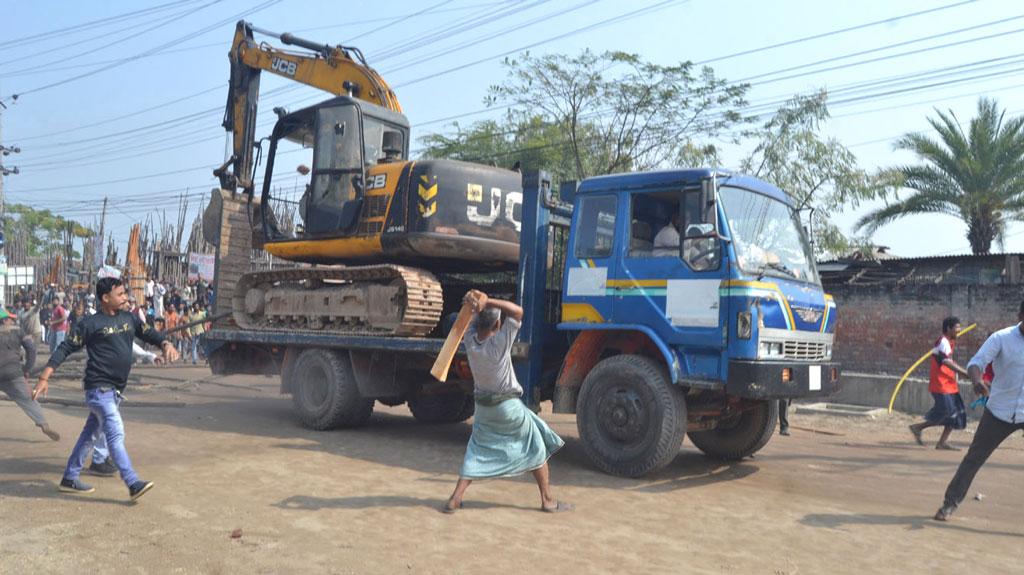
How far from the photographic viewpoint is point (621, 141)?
22875 millimetres

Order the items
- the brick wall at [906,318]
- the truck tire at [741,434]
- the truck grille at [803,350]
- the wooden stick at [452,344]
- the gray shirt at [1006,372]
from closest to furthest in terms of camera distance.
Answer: the wooden stick at [452,344], the gray shirt at [1006,372], the truck grille at [803,350], the truck tire at [741,434], the brick wall at [906,318]

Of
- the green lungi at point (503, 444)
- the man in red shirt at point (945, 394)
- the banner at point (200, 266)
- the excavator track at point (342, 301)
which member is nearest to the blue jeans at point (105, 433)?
the green lungi at point (503, 444)

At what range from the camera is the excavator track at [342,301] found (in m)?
9.23

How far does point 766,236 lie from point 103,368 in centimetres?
578

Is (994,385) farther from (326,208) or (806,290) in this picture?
(326,208)

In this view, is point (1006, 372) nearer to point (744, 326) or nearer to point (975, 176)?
point (744, 326)

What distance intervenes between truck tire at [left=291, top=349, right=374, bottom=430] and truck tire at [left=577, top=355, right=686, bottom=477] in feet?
10.7

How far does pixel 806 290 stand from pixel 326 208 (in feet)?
18.7

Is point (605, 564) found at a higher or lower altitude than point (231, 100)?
lower

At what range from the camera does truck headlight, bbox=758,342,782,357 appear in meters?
7.23

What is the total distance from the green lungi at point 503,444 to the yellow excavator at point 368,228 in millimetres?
2938

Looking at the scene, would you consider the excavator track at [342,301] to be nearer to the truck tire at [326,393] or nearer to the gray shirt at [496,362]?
the truck tire at [326,393]

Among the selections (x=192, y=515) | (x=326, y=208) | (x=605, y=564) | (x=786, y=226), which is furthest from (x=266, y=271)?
(x=605, y=564)

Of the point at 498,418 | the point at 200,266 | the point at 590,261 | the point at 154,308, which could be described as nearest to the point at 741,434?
the point at 590,261
